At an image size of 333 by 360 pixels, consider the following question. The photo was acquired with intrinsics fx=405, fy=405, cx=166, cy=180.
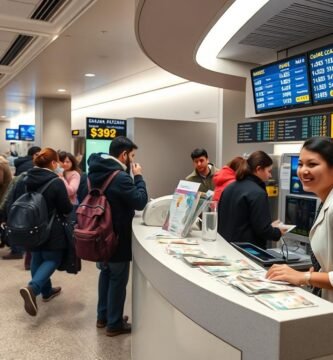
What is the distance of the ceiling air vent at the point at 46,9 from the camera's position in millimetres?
3988

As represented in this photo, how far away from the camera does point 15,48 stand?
5.75m

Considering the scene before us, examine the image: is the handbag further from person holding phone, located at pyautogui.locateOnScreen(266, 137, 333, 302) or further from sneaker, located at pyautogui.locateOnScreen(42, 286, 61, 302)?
person holding phone, located at pyautogui.locateOnScreen(266, 137, 333, 302)

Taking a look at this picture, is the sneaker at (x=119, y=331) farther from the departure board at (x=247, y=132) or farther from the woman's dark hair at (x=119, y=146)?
the departure board at (x=247, y=132)

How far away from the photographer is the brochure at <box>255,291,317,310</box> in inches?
47.9

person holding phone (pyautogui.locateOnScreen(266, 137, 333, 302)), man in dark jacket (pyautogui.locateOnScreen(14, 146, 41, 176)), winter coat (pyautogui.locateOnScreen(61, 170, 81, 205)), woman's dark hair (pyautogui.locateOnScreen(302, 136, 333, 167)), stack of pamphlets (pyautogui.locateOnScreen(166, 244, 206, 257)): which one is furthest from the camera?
man in dark jacket (pyautogui.locateOnScreen(14, 146, 41, 176))

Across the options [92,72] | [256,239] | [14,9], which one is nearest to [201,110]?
[92,72]

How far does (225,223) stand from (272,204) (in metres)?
0.88

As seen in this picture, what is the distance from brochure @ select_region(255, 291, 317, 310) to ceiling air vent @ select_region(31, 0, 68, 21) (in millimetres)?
3626

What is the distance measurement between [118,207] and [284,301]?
1870 millimetres

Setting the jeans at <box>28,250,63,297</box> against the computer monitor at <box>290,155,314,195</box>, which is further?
the jeans at <box>28,250,63,297</box>

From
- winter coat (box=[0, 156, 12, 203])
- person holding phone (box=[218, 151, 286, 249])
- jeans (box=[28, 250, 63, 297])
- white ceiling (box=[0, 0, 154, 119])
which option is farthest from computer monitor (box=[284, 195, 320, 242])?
winter coat (box=[0, 156, 12, 203])

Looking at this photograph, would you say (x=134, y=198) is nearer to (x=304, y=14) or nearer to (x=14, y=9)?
(x=304, y=14)

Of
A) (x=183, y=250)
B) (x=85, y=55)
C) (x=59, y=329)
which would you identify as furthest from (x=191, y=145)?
(x=183, y=250)

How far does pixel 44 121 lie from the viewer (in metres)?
10.2
